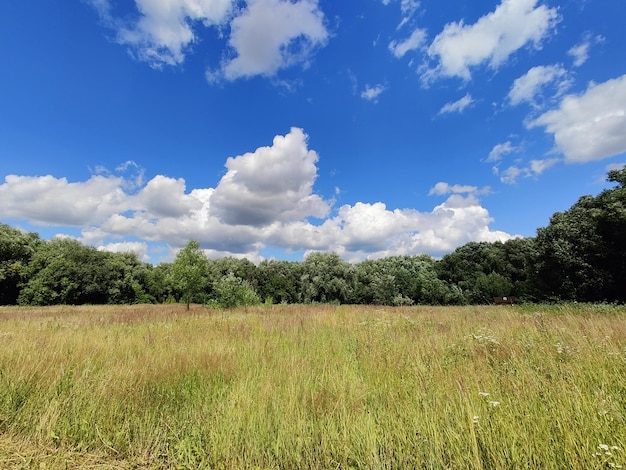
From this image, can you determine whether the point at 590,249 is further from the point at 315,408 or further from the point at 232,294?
the point at 315,408

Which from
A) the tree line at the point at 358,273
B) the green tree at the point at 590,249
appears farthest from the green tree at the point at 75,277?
the green tree at the point at 590,249

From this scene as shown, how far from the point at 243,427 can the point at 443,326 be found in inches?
314

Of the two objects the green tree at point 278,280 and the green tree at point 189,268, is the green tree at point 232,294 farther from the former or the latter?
the green tree at point 278,280

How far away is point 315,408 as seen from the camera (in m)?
3.56

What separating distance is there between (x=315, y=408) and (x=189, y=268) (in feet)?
60.6

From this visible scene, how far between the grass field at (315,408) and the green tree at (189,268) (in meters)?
14.6

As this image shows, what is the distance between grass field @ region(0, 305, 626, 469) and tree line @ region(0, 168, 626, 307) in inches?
652

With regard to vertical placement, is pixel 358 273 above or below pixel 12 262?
below

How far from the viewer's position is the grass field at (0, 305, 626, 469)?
2664mm

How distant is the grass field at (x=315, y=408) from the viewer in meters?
2.66

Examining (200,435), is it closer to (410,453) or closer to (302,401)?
(302,401)

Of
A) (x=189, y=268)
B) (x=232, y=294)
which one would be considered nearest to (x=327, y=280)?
(x=232, y=294)

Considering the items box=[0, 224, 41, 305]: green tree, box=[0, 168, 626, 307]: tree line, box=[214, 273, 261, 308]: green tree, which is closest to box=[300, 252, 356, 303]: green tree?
box=[0, 168, 626, 307]: tree line

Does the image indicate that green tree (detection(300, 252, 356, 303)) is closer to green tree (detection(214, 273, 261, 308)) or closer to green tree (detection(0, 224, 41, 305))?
green tree (detection(214, 273, 261, 308))
